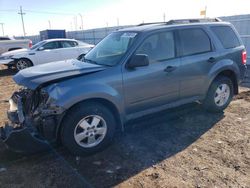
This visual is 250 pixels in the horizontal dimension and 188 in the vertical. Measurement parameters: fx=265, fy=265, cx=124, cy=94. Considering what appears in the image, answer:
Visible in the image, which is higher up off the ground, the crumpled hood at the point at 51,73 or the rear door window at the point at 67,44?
the rear door window at the point at 67,44

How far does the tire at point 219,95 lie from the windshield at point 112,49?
2109 millimetres

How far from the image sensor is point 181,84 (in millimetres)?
4863

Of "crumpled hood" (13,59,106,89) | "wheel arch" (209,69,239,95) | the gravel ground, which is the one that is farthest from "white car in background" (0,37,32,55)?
"wheel arch" (209,69,239,95)

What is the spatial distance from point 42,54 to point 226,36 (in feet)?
29.2

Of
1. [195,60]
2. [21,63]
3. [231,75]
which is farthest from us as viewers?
[21,63]

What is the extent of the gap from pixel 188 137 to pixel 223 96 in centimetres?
165

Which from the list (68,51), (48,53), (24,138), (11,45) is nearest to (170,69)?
(24,138)

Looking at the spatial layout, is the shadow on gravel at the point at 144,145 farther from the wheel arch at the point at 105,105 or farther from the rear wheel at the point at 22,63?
the rear wheel at the point at 22,63

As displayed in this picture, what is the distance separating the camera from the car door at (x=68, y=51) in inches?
490

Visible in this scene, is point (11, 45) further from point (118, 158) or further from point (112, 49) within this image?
point (118, 158)

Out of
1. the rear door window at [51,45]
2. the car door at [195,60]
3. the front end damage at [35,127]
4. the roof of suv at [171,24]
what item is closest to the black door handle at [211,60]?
the car door at [195,60]

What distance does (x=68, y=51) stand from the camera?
492 inches

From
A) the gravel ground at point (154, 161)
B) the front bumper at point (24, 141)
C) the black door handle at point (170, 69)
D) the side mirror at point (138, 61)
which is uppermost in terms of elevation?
the side mirror at point (138, 61)

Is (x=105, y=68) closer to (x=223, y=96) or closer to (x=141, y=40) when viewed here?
(x=141, y=40)
